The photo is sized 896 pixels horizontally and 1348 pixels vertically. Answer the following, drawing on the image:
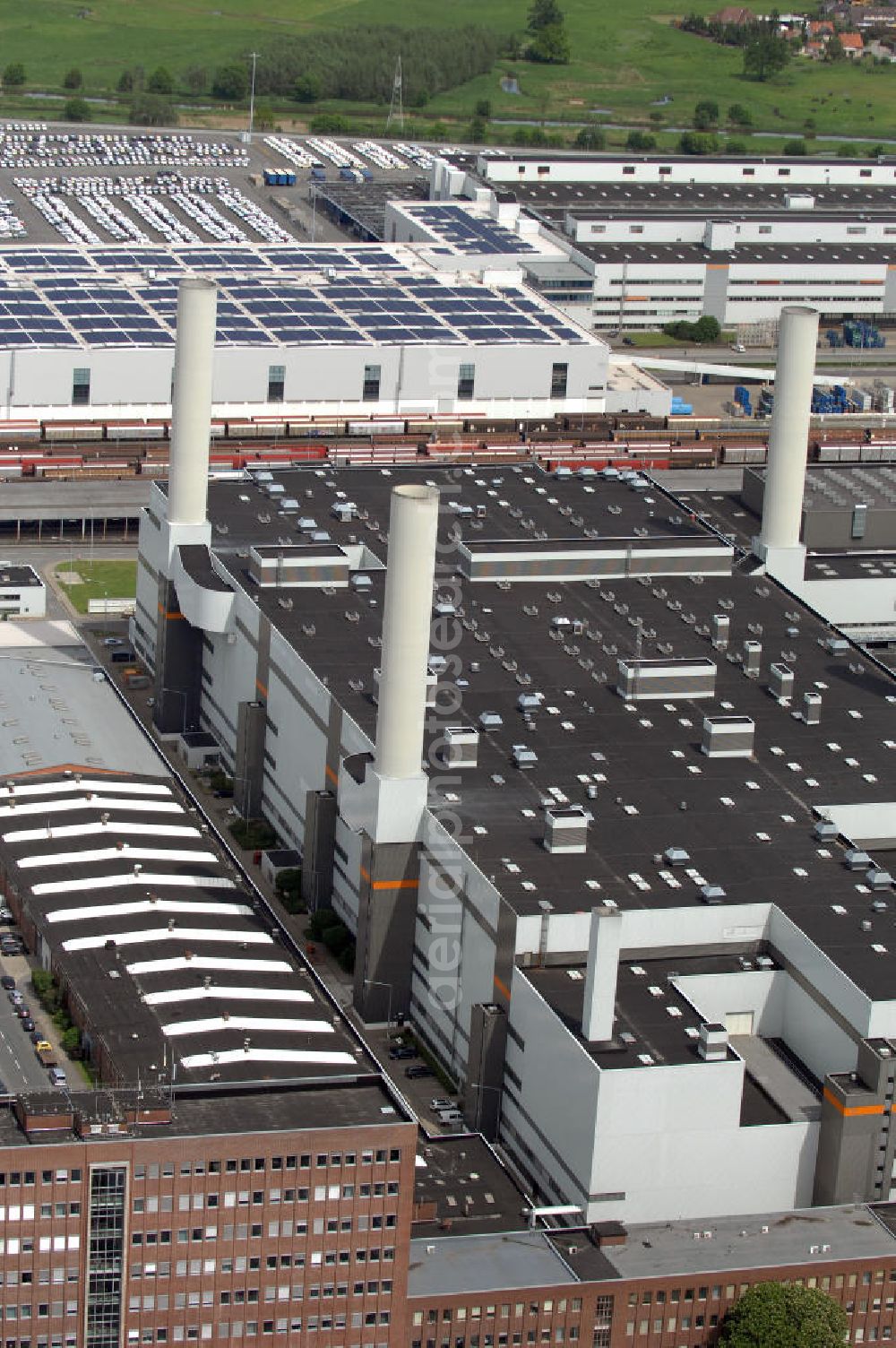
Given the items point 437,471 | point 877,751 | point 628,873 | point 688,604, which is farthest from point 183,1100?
point 437,471

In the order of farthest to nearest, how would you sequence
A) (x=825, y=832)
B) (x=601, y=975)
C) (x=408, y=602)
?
(x=825, y=832) < (x=408, y=602) < (x=601, y=975)

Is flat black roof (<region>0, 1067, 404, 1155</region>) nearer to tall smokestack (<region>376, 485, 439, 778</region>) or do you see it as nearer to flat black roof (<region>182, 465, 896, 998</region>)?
flat black roof (<region>182, 465, 896, 998</region>)

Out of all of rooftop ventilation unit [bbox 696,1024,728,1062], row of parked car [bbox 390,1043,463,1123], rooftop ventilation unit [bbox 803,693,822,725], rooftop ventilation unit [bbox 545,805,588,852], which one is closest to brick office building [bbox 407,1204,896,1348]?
rooftop ventilation unit [bbox 696,1024,728,1062]

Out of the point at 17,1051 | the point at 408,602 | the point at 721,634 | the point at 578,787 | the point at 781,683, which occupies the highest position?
the point at 408,602

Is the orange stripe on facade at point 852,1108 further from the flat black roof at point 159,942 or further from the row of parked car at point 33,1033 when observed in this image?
the row of parked car at point 33,1033

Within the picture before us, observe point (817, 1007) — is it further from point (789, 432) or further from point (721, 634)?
point (789, 432)

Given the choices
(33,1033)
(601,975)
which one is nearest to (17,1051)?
(33,1033)
